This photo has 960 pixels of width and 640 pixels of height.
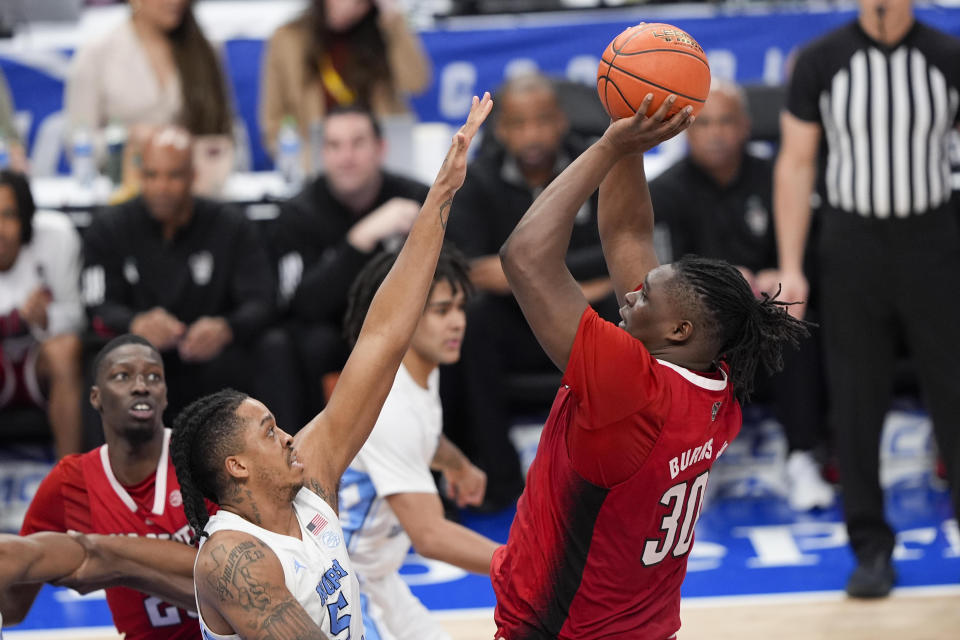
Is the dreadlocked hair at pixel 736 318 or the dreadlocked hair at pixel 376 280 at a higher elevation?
the dreadlocked hair at pixel 736 318

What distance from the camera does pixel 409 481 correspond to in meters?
3.94

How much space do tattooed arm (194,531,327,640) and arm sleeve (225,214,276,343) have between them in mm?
3629

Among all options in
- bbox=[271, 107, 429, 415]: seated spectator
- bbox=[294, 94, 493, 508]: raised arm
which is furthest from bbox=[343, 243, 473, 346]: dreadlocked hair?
bbox=[271, 107, 429, 415]: seated spectator

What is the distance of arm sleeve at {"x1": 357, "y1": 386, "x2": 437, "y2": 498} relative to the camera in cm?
394

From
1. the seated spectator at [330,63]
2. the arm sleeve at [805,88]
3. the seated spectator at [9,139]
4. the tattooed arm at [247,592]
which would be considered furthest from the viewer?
the seated spectator at [330,63]

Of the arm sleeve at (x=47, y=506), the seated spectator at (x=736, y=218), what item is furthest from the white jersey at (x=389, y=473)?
the seated spectator at (x=736, y=218)

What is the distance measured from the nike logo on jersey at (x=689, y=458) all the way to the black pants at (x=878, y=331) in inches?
101

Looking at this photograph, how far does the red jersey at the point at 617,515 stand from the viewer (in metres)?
3.02

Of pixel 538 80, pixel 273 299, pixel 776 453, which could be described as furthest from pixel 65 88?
pixel 776 453

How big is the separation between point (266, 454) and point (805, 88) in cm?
336

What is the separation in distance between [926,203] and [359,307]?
258 cm

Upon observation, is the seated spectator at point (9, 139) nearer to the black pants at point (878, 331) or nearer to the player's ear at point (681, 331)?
the black pants at point (878, 331)

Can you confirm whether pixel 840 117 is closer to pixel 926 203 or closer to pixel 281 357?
pixel 926 203

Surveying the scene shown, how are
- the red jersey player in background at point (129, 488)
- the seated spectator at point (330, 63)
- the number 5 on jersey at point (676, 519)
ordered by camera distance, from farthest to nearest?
the seated spectator at point (330, 63) → the red jersey player in background at point (129, 488) → the number 5 on jersey at point (676, 519)
